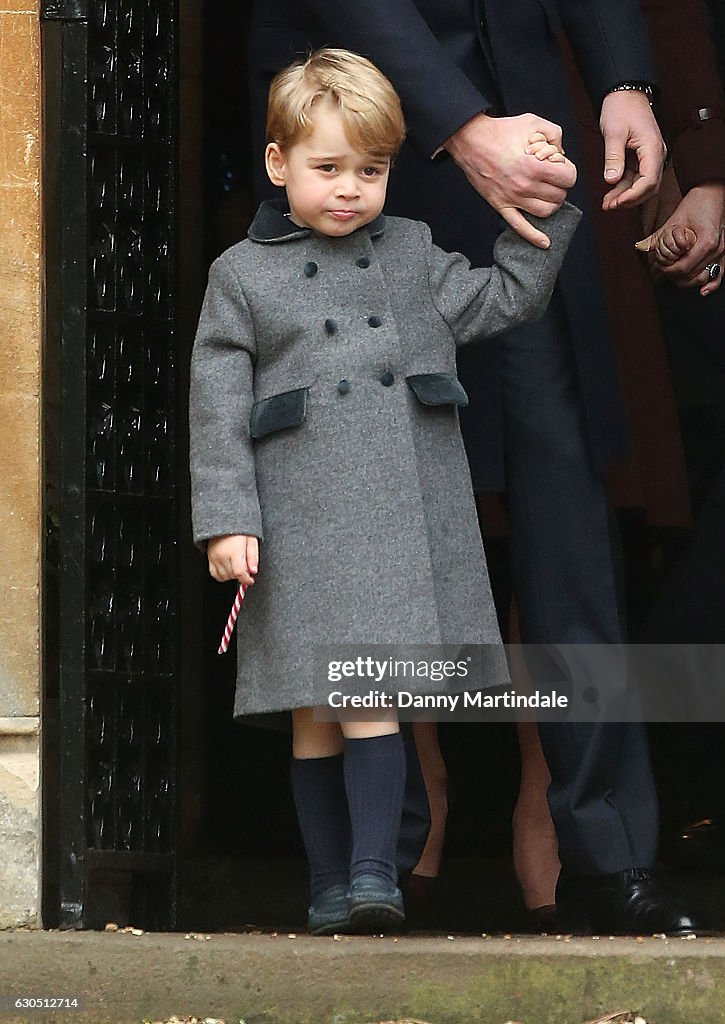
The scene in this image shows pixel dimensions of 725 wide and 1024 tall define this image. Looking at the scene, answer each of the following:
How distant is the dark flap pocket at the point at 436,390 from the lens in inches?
128

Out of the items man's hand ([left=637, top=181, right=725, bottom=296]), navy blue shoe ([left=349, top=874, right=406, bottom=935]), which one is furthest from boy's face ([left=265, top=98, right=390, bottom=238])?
navy blue shoe ([left=349, top=874, right=406, bottom=935])

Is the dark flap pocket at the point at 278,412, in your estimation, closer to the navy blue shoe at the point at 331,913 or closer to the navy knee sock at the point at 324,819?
the navy knee sock at the point at 324,819

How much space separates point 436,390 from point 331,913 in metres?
0.92

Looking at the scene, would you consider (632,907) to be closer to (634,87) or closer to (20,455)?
(20,455)

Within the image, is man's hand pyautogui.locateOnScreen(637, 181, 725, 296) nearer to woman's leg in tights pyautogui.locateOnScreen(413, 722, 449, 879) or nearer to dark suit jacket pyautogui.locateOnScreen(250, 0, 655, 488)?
dark suit jacket pyautogui.locateOnScreen(250, 0, 655, 488)

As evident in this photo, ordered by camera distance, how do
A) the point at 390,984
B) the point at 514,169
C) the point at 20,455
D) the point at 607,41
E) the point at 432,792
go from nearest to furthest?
the point at 390,984 < the point at 514,169 < the point at 20,455 < the point at 607,41 < the point at 432,792

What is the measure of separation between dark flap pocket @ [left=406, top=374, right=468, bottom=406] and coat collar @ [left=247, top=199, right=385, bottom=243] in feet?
0.93

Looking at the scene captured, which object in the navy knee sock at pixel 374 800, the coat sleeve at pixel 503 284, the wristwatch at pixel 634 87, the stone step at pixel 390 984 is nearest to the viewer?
the stone step at pixel 390 984

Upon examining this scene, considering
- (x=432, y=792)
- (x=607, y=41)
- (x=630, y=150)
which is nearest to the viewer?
(x=630, y=150)

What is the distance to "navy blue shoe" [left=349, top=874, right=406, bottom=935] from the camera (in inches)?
121

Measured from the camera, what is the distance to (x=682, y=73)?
3.84 m

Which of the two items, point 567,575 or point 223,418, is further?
point 567,575
